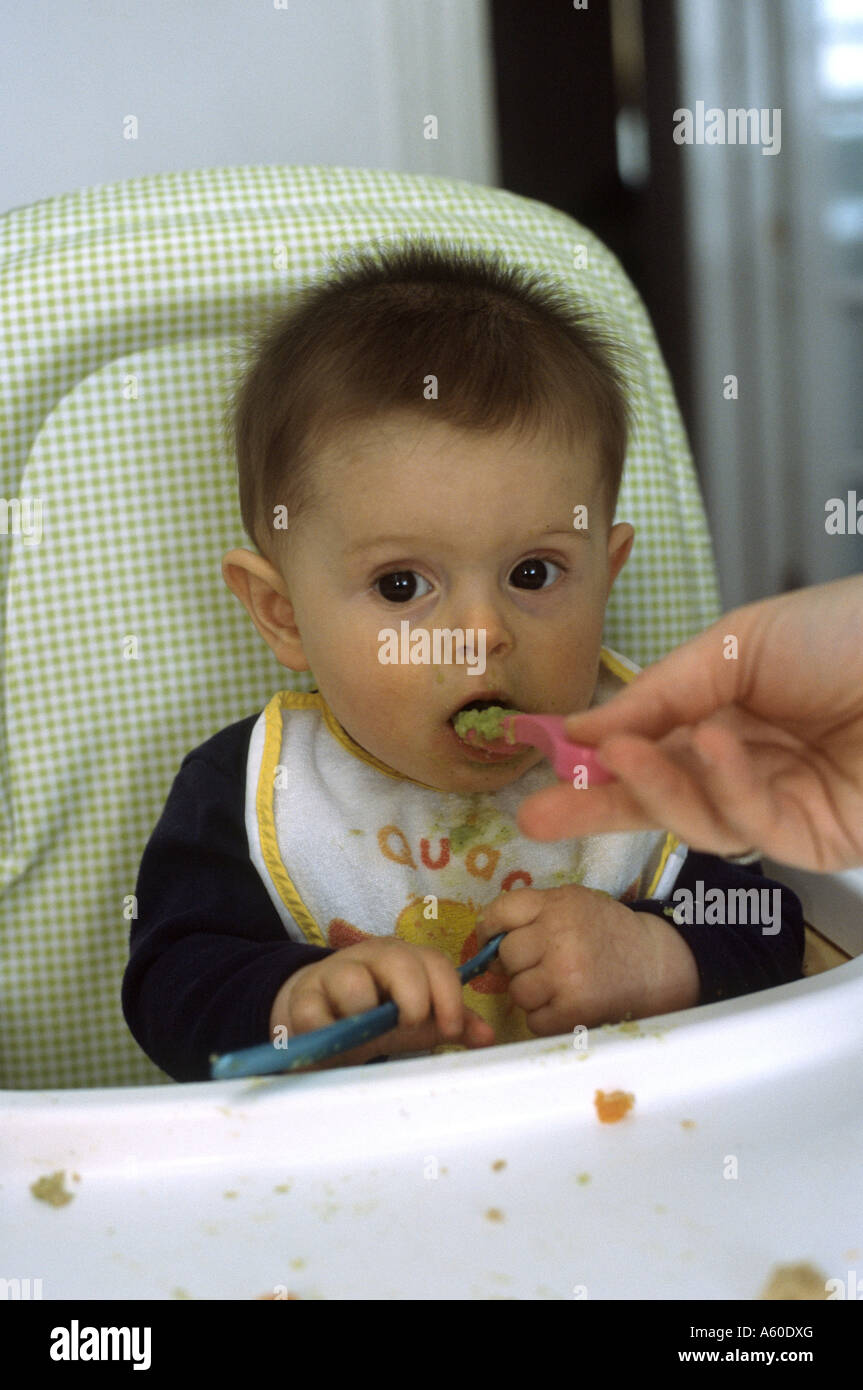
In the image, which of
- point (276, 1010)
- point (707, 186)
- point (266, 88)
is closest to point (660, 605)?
point (276, 1010)

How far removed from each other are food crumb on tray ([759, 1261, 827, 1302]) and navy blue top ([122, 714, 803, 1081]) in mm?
302

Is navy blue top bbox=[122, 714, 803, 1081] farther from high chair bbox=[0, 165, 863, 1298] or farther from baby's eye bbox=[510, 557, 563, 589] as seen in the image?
baby's eye bbox=[510, 557, 563, 589]

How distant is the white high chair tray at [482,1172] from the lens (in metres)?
0.52

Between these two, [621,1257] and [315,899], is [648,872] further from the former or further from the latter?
[621,1257]

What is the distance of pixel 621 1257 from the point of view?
52 centimetres

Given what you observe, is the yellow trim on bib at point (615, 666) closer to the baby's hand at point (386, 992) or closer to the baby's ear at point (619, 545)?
the baby's ear at point (619, 545)

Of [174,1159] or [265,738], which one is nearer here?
[174,1159]

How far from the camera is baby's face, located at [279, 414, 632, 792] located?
32.0 inches

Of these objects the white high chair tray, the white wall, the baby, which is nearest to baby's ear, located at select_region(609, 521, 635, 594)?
the baby

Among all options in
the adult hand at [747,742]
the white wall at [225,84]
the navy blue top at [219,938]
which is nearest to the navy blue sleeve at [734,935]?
the navy blue top at [219,938]

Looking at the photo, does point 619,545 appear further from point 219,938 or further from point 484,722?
point 219,938

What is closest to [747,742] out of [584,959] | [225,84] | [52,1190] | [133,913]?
[584,959]

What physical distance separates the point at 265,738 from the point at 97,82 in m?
1.06

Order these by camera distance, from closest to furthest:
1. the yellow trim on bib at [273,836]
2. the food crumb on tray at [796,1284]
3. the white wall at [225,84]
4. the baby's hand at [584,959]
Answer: the food crumb on tray at [796,1284], the baby's hand at [584,959], the yellow trim on bib at [273,836], the white wall at [225,84]
